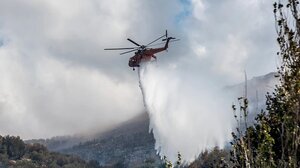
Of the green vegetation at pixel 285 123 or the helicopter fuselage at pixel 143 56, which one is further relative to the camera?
the helicopter fuselage at pixel 143 56

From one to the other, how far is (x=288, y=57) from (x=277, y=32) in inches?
32.9

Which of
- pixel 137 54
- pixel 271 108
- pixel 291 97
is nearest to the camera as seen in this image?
pixel 291 97

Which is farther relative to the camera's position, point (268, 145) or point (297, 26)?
point (297, 26)

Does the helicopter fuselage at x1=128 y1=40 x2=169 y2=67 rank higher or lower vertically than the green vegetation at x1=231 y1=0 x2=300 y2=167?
higher

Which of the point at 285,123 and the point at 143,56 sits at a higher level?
the point at 143,56

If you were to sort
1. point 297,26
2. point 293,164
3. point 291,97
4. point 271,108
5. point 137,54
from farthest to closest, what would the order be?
point 137,54
point 271,108
point 297,26
point 291,97
point 293,164

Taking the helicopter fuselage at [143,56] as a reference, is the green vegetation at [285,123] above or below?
below

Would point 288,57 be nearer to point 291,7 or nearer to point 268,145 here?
point 291,7

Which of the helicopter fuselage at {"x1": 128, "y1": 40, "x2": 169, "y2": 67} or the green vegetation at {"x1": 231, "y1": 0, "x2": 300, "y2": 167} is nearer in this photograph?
the green vegetation at {"x1": 231, "y1": 0, "x2": 300, "y2": 167}

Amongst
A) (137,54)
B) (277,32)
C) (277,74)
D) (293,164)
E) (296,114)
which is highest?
(137,54)

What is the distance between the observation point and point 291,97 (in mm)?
14406

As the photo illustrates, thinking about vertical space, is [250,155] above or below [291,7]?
below

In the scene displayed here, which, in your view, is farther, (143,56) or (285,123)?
(143,56)

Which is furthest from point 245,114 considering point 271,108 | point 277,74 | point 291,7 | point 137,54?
point 137,54
